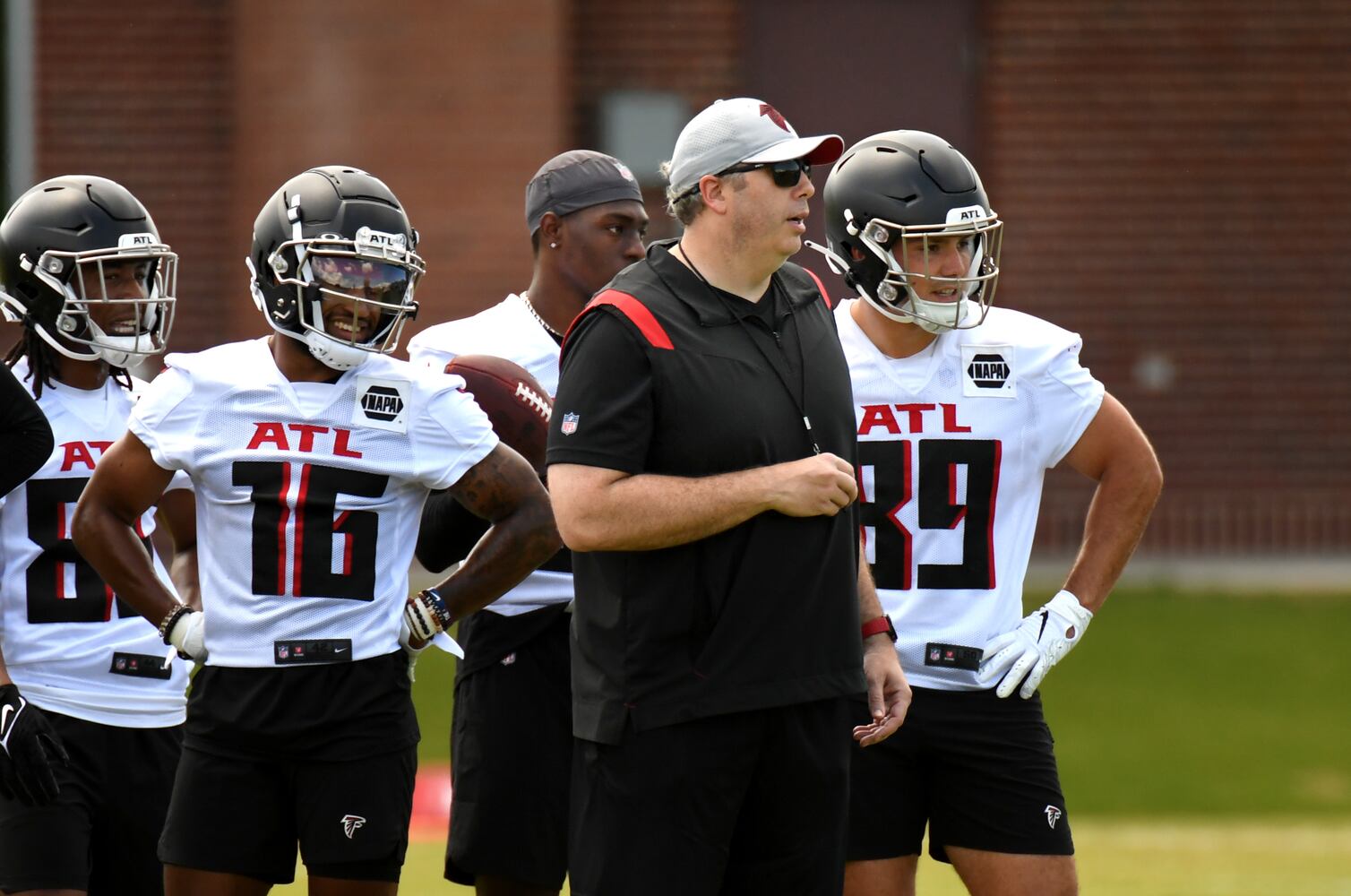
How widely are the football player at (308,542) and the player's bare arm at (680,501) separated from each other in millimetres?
679

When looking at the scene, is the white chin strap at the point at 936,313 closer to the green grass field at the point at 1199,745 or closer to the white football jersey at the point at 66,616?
the white football jersey at the point at 66,616

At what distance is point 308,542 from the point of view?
4133mm

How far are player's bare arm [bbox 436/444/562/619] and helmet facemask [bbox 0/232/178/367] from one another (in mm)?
980

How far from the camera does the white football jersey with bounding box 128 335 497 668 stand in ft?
13.5

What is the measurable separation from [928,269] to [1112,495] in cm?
69

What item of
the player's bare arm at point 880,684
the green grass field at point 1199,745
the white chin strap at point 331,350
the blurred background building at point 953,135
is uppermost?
the blurred background building at point 953,135

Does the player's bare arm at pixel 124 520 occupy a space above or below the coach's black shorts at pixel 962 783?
above

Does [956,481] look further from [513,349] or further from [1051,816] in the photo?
[513,349]

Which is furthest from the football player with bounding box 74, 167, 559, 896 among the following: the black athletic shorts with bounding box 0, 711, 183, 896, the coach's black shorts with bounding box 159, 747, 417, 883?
the black athletic shorts with bounding box 0, 711, 183, 896

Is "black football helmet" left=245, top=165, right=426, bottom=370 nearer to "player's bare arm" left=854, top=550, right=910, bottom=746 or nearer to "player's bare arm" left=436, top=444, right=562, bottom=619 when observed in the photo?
"player's bare arm" left=436, top=444, right=562, bottom=619

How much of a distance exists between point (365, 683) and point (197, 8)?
34.8ft

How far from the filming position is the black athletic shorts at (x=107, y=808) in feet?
14.5

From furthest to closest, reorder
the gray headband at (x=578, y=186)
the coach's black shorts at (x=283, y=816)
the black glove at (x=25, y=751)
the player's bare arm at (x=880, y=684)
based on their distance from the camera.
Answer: the gray headband at (x=578, y=186) < the black glove at (x=25, y=751) < the coach's black shorts at (x=283, y=816) < the player's bare arm at (x=880, y=684)

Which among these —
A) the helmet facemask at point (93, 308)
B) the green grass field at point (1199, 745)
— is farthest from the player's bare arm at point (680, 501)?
the green grass field at point (1199, 745)
